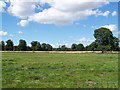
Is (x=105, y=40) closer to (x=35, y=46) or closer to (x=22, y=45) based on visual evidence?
(x=35, y=46)

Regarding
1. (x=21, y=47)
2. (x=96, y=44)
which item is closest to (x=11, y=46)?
(x=21, y=47)

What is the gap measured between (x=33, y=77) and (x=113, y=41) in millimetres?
89473

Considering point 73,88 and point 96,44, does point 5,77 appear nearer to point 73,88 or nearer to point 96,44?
point 73,88

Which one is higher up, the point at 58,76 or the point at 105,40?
the point at 105,40

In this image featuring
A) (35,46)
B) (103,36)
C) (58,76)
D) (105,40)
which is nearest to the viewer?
(58,76)

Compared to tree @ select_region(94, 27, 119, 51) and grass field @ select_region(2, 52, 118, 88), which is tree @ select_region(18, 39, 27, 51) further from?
grass field @ select_region(2, 52, 118, 88)

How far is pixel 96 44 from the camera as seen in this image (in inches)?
3991

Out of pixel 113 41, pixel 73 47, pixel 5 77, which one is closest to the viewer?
pixel 5 77

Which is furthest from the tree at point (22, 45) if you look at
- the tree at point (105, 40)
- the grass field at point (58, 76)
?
the grass field at point (58, 76)

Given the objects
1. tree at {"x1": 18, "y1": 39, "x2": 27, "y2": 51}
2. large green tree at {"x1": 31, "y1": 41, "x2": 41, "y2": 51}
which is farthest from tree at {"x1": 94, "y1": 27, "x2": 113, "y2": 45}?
Result: tree at {"x1": 18, "y1": 39, "x2": 27, "y2": 51}

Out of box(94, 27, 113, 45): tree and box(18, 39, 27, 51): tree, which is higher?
box(94, 27, 113, 45): tree

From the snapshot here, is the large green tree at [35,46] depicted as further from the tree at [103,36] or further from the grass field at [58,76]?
the grass field at [58,76]

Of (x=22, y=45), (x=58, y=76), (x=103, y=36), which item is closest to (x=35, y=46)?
(x=22, y=45)

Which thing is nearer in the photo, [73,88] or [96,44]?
[73,88]
